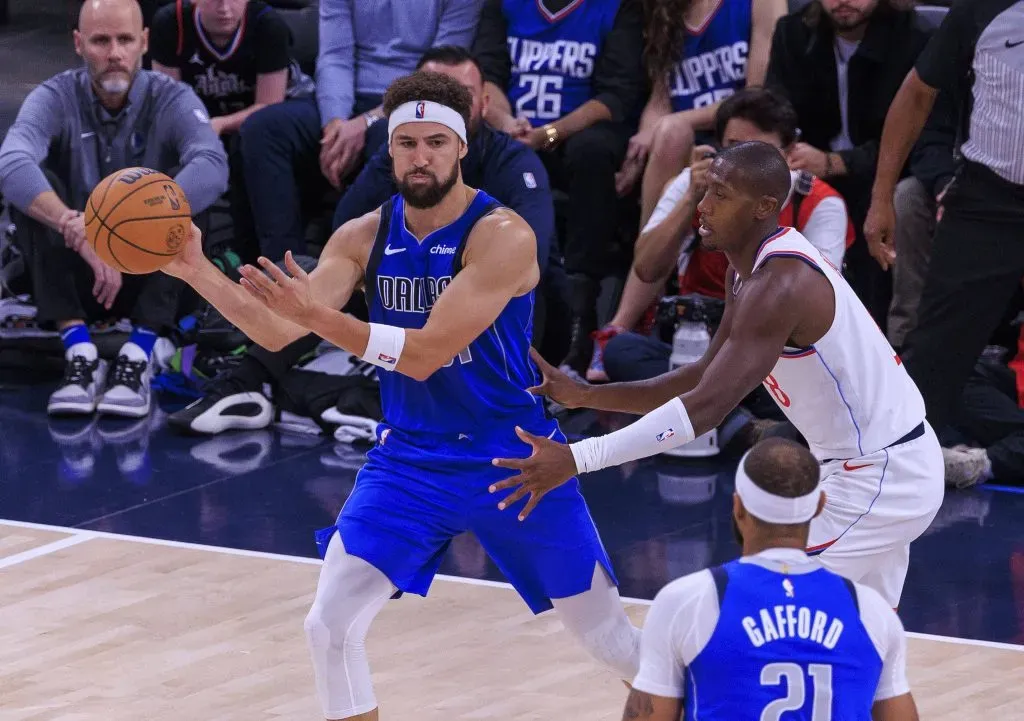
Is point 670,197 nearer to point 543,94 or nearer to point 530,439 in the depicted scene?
point 543,94

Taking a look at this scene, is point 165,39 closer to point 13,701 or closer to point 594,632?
point 13,701

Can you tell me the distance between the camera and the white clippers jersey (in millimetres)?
4320

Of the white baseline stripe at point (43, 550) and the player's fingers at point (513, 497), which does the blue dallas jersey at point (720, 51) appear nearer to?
the white baseline stripe at point (43, 550)

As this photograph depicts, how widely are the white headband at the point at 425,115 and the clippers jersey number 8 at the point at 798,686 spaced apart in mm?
2314

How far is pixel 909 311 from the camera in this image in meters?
8.04

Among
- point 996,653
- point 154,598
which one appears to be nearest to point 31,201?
point 154,598

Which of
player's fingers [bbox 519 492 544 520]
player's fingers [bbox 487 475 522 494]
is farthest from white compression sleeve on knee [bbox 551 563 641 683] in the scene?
player's fingers [bbox 487 475 522 494]

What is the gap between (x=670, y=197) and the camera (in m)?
7.78

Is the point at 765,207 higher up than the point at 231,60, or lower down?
higher up

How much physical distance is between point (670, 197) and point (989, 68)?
163cm

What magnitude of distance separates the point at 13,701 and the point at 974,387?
4.52m

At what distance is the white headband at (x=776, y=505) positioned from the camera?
309 centimetres

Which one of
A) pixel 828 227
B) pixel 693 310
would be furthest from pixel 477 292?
pixel 693 310

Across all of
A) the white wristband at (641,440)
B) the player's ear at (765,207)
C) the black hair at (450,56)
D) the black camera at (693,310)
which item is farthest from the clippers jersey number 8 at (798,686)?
the black hair at (450,56)
